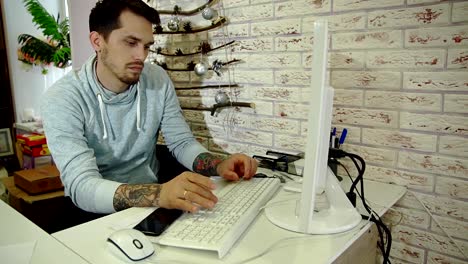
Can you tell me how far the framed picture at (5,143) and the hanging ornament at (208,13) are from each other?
3.28 m

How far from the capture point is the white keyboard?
0.84 metres

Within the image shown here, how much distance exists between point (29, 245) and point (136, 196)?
30 centimetres

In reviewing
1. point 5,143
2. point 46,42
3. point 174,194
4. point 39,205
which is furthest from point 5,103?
point 174,194

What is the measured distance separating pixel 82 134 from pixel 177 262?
78 centimetres

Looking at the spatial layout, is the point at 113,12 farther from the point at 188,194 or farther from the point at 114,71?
the point at 188,194

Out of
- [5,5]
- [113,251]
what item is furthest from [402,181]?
[5,5]

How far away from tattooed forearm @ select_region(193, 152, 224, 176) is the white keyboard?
29cm

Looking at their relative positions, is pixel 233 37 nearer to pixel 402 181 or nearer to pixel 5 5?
pixel 402 181

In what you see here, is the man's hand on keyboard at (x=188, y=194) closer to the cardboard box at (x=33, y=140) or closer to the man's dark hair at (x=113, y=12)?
the man's dark hair at (x=113, y=12)

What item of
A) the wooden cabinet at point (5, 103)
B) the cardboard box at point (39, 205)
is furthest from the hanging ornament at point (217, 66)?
the wooden cabinet at point (5, 103)

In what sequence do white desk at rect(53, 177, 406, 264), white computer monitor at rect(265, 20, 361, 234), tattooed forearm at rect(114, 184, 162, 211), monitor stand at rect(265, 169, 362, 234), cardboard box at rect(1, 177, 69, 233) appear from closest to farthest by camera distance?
white computer monitor at rect(265, 20, 361, 234) < white desk at rect(53, 177, 406, 264) < monitor stand at rect(265, 169, 362, 234) < tattooed forearm at rect(114, 184, 162, 211) < cardboard box at rect(1, 177, 69, 233)

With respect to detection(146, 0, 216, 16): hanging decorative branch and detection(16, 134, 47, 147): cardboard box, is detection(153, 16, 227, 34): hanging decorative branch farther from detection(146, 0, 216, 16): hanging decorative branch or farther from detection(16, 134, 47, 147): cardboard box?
detection(16, 134, 47, 147): cardboard box

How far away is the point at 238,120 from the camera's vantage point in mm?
1786

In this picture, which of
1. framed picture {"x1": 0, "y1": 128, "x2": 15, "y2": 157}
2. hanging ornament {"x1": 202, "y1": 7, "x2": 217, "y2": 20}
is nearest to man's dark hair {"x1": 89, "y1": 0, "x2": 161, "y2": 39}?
hanging ornament {"x1": 202, "y1": 7, "x2": 217, "y2": 20}
